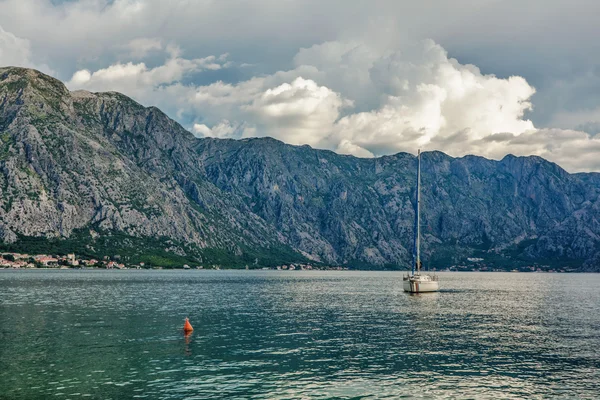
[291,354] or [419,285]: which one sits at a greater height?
[419,285]

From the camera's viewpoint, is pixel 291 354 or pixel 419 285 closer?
pixel 291 354

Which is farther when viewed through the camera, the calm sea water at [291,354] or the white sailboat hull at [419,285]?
the white sailboat hull at [419,285]

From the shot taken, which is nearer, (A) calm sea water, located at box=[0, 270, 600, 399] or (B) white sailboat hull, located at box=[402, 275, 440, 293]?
(A) calm sea water, located at box=[0, 270, 600, 399]

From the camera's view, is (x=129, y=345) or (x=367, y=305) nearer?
(x=129, y=345)

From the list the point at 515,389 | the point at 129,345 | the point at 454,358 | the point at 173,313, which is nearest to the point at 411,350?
the point at 454,358

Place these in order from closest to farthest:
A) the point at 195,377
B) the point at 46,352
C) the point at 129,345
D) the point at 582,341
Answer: the point at 195,377, the point at 46,352, the point at 129,345, the point at 582,341

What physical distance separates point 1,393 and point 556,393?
147 ft

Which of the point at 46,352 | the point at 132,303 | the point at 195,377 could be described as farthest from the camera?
the point at 132,303

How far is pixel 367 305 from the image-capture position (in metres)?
125

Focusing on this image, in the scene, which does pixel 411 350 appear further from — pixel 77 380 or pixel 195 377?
pixel 77 380

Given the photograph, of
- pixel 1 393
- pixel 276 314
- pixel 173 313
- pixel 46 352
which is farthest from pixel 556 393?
pixel 173 313

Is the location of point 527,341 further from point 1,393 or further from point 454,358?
point 1,393

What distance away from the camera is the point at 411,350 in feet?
202

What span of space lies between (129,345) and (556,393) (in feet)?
153
